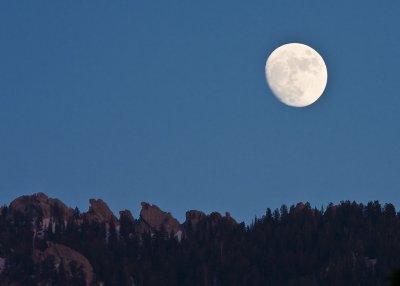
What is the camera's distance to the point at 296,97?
182125mm

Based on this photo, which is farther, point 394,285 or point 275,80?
point 275,80

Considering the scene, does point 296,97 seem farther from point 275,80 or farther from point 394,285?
point 394,285

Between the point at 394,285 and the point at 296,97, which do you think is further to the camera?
the point at 296,97

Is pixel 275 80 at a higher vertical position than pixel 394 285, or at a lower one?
higher

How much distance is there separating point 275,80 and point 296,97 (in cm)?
535

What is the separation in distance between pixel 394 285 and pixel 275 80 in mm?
170292

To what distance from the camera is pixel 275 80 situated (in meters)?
185

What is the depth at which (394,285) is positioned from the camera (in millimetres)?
15586

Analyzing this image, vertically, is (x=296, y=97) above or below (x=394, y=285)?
above

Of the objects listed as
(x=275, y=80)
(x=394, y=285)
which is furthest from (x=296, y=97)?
(x=394, y=285)
